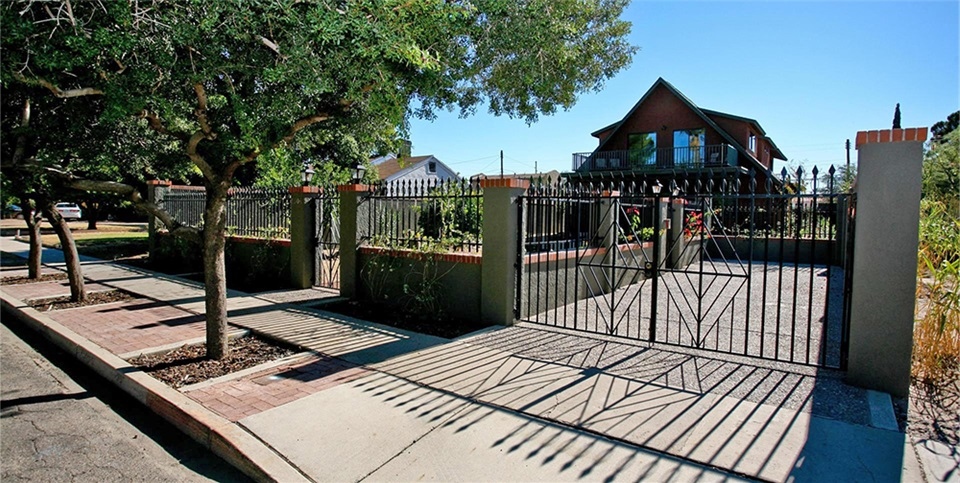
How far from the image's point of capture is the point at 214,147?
562 cm

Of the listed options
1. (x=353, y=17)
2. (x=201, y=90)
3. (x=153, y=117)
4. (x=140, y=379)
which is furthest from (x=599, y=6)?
(x=140, y=379)

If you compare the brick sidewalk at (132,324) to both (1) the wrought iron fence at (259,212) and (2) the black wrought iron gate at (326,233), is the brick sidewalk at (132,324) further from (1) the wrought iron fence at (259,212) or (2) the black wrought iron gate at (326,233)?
(1) the wrought iron fence at (259,212)

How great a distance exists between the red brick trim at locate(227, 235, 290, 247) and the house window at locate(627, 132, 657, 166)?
21096mm

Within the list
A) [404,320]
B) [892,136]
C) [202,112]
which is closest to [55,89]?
[202,112]

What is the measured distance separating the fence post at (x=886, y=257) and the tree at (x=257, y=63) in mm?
3303

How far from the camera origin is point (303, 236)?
980cm

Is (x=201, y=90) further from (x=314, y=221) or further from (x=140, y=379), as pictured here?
(x=314, y=221)

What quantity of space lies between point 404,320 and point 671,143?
77.1 ft

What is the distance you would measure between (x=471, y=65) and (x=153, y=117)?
3.59 m

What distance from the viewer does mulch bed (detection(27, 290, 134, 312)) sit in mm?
8016

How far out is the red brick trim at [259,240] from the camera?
404 inches

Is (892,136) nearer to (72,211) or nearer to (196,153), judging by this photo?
(196,153)

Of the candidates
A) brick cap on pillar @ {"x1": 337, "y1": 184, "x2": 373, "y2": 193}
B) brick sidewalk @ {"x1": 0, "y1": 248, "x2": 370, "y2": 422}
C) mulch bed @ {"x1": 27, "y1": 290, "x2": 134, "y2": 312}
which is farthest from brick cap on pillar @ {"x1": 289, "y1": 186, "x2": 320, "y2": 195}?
mulch bed @ {"x1": 27, "y1": 290, "x2": 134, "y2": 312}

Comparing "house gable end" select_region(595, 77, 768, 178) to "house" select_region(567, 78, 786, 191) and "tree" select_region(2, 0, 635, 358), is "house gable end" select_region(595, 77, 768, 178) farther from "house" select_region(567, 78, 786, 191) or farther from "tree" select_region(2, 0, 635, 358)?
"tree" select_region(2, 0, 635, 358)
